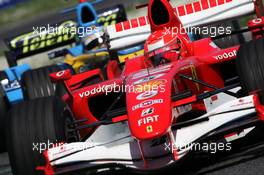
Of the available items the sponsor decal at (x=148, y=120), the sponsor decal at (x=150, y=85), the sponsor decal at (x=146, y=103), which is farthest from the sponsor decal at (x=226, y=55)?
the sponsor decal at (x=148, y=120)

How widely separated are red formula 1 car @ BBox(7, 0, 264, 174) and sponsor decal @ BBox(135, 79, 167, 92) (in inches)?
0.5

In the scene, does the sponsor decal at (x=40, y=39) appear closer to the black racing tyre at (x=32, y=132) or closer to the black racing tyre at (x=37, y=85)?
the black racing tyre at (x=37, y=85)

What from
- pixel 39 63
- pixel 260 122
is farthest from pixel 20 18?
pixel 260 122

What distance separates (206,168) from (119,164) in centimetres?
85

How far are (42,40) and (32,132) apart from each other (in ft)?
21.5

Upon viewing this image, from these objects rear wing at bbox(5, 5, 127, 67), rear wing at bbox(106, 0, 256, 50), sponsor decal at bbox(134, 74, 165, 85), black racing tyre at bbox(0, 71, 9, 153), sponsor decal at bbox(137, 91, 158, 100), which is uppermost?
sponsor decal at bbox(134, 74, 165, 85)

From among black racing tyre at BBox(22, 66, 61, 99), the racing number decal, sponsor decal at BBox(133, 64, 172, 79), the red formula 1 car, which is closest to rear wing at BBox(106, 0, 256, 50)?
black racing tyre at BBox(22, 66, 61, 99)

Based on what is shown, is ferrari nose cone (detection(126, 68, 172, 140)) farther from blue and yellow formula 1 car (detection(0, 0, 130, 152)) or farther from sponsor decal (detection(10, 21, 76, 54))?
sponsor decal (detection(10, 21, 76, 54))

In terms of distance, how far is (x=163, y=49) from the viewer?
7.91m

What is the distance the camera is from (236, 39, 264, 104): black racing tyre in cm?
651

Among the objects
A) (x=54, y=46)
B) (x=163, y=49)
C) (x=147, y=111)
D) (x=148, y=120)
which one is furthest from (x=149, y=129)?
(x=54, y=46)

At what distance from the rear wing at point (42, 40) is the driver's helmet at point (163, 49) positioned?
5.19 metres

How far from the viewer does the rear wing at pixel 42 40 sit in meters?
12.9

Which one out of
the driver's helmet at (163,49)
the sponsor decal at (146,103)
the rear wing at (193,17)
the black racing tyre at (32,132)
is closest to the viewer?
the sponsor decal at (146,103)
